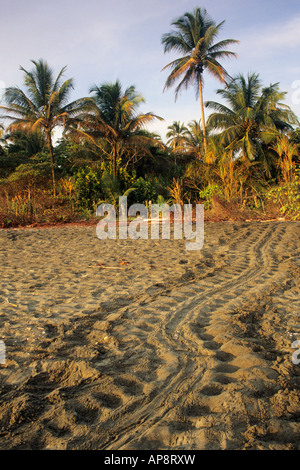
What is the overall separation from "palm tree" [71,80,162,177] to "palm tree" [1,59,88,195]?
928mm

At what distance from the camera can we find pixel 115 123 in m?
18.0

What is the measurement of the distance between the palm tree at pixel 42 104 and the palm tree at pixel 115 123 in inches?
36.5

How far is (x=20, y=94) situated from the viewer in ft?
54.6

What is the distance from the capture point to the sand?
5.12 feet

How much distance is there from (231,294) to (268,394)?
1.84m

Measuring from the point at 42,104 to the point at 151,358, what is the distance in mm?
17892

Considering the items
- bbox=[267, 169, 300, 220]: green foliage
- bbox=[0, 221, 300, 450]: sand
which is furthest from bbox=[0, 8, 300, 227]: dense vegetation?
bbox=[0, 221, 300, 450]: sand

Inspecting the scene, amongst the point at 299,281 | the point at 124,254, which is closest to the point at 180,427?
the point at 299,281

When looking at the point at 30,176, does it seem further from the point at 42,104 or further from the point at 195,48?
the point at 195,48

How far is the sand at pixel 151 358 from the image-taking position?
1.56 m

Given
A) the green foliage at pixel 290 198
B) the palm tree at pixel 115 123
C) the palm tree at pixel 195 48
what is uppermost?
the palm tree at pixel 195 48

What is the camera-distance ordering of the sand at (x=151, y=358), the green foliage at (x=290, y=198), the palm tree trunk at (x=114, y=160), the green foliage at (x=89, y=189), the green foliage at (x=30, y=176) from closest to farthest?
1. the sand at (x=151, y=358)
2. the green foliage at (x=290, y=198)
3. the green foliage at (x=89, y=189)
4. the palm tree trunk at (x=114, y=160)
5. the green foliage at (x=30, y=176)

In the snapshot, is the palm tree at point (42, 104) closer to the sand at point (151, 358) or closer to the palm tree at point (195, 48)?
the palm tree at point (195, 48)

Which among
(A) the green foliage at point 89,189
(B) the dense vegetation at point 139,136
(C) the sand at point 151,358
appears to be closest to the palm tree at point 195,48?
(B) the dense vegetation at point 139,136
